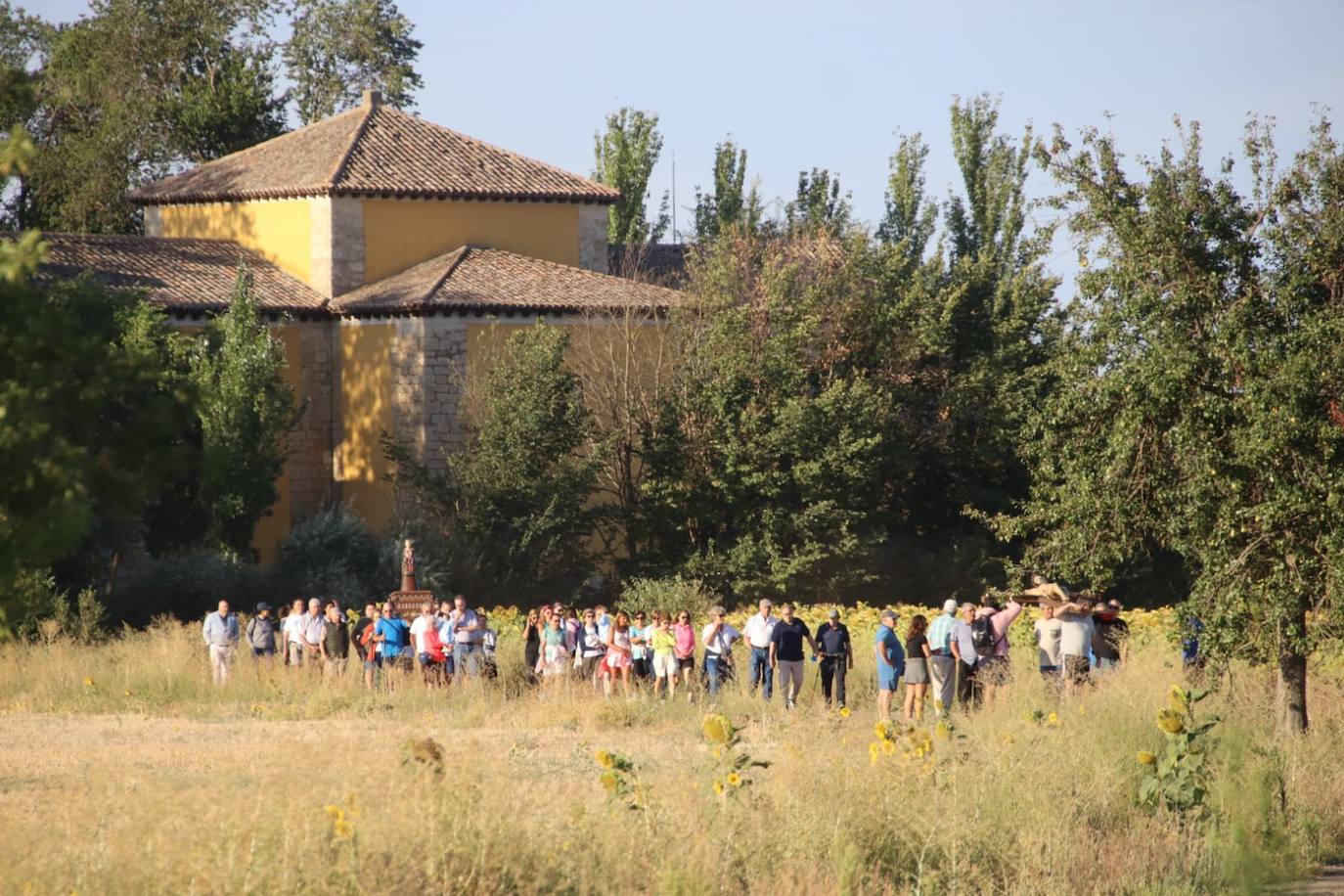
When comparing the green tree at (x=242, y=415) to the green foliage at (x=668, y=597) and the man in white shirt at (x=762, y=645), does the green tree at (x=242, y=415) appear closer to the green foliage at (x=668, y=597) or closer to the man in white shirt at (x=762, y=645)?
the green foliage at (x=668, y=597)

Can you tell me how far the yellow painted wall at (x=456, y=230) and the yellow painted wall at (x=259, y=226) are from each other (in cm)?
145

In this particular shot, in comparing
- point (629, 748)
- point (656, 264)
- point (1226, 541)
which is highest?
point (656, 264)

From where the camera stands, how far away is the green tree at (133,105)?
49.5m

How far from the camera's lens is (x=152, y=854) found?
7.67 m

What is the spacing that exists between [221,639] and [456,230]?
18.5m

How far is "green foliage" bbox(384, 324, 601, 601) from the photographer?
108ft

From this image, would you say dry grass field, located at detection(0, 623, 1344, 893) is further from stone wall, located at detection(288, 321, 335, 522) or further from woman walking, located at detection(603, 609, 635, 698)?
stone wall, located at detection(288, 321, 335, 522)

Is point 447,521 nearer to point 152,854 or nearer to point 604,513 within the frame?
point 604,513

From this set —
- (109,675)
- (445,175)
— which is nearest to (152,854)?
(109,675)

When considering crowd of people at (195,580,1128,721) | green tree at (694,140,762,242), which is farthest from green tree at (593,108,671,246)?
crowd of people at (195,580,1128,721)

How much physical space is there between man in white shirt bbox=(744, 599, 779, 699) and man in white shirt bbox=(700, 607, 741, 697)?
33cm

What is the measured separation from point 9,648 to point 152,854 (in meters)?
18.2

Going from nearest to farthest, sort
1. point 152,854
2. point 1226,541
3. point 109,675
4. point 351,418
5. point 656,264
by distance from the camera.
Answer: point 152,854 < point 1226,541 < point 109,675 < point 351,418 < point 656,264

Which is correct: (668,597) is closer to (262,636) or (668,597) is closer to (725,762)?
(262,636)
